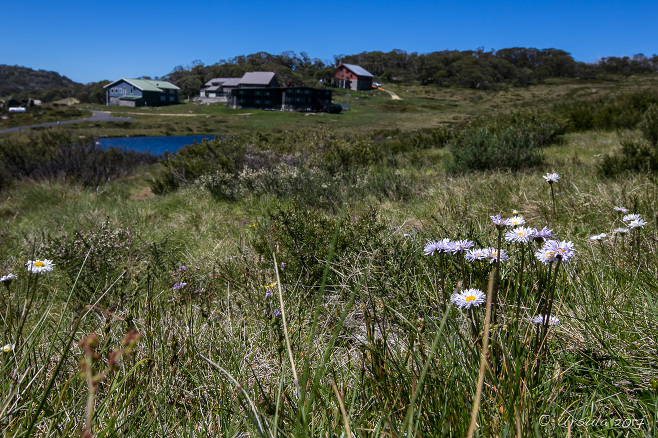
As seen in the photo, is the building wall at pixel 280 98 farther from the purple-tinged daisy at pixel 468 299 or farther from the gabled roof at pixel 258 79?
the purple-tinged daisy at pixel 468 299

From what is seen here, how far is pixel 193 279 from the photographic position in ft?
11.1

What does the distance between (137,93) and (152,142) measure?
5812 cm

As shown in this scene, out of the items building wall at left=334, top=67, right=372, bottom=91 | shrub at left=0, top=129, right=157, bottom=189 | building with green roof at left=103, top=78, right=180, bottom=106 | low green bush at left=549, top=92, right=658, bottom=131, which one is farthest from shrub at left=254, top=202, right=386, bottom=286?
building wall at left=334, top=67, right=372, bottom=91

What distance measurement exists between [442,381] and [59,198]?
34.9 ft

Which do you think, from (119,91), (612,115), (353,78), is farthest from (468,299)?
(353,78)

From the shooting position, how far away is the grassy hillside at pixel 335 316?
1233 millimetres

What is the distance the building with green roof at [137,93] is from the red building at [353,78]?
44279mm

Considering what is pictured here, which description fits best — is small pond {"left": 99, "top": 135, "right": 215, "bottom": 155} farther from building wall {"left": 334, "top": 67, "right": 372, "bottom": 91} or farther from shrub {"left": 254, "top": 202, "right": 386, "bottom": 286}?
building wall {"left": 334, "top": 67, "right": 372, "bottom": 91}

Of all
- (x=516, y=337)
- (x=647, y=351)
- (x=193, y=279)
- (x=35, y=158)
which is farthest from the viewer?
(x=35, y=158)

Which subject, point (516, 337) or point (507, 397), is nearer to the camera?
point (507, 397)

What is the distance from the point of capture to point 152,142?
40562mm

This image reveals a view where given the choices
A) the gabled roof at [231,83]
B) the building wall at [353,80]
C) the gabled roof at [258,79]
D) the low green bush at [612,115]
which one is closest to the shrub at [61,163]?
the low green bush at [612,115]

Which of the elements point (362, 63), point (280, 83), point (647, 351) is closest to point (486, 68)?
point (362, 63)

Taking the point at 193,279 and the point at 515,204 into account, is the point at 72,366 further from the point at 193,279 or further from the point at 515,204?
the point at 515,204
